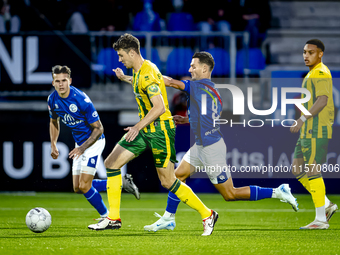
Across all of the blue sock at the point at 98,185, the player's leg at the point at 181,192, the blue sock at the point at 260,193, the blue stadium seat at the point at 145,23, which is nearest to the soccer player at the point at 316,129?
the blue sock at the point at 260,193

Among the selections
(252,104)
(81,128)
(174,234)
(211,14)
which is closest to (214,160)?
(174,234)

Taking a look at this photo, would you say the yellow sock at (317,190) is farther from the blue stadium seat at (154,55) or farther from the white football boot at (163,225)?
the blue stadium seat at (154,55)

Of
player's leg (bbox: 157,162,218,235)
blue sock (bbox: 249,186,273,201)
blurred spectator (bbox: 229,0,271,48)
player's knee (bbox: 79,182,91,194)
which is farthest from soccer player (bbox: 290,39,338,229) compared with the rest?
blurred spectator (bbox: 229,0,271,48)

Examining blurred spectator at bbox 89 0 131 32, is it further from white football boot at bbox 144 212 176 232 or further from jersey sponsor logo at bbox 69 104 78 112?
white football boot at bbox 144 212 176 232

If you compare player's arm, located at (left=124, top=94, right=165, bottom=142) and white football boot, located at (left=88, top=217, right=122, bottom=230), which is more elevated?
player's arm, located at (left=124, top=94, right=165, bottom=142)

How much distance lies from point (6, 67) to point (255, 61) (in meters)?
5.21

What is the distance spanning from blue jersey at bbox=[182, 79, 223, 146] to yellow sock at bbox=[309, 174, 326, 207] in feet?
3.94

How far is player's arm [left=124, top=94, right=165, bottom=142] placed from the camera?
5281 millimetres

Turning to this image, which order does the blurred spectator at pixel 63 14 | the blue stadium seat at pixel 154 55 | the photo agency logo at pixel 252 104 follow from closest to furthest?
the photo agency logo at pixel 252 104 < the blue stadium seat at pixel 154 55 < the blurred spectator at pixel 63 14

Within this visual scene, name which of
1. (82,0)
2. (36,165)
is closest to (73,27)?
(82,0)

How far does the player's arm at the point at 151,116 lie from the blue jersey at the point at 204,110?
50 centimetres

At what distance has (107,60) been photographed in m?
11.4

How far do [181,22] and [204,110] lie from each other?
22.8 feet

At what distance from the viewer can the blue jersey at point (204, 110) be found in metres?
5.81
